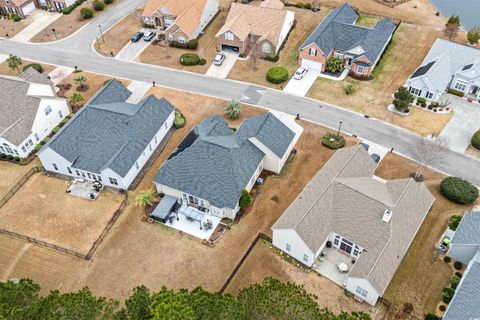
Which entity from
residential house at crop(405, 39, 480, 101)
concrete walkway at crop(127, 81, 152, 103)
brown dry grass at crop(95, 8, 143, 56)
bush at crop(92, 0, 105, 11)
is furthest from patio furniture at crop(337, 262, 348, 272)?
bush at crop(92, 0, 105, 11)

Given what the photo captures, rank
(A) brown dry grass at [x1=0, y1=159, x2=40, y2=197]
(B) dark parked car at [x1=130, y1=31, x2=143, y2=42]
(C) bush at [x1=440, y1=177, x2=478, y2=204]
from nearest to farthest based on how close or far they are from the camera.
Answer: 1. (C) bush at [x1=440, y1=177, x2=478, y2=204]
2. (A) brown dry grass at [x1=0, y1=159, x2=40, y2=197]
3. (B) dark parked car at [x1=130, y1=31, x2=143, y2=42]

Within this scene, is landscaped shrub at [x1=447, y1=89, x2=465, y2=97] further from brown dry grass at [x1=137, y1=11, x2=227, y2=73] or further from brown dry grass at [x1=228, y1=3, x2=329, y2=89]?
brown dry grass at [x1=137, y1=11, x2=227, y2=73]

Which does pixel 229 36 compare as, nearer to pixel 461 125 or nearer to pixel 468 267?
pixel 461 125

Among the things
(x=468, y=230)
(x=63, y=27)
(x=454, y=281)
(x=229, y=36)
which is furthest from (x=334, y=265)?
(x=63, y=27)

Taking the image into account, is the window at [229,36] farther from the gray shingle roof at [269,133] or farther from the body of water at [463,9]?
the body of water at [463,9]

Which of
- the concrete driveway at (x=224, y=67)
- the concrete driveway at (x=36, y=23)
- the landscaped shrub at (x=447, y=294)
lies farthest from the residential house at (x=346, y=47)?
Result: the concrete driveway at (x=36, y=23)

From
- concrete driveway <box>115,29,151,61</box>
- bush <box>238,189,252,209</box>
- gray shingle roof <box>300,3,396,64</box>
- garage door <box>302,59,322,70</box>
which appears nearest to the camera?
bush <box>238,189,252,209</box>

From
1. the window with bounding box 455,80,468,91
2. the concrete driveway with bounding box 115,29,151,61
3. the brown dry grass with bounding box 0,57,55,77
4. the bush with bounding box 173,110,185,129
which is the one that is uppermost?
the window with bounding box 455,80,468,91
